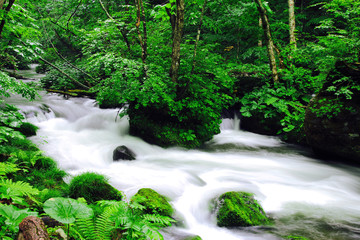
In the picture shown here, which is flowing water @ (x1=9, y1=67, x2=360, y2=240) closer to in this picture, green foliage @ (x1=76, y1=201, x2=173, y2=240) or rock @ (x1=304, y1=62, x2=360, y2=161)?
rock @ (x1=304, y1=62, x2=360, y2=161)

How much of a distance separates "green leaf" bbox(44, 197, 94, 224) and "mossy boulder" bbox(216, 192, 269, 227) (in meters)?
2.57

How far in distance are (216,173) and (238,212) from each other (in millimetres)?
2382

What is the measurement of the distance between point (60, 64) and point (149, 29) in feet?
31.6

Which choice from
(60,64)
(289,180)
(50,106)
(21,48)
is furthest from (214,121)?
(60,64)

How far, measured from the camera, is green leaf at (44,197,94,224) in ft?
5.41

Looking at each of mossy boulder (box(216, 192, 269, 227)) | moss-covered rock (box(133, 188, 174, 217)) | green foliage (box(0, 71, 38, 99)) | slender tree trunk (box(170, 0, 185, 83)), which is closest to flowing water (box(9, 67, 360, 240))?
mossy boulder (box(216, 192, 269, 227))

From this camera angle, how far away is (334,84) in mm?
6488

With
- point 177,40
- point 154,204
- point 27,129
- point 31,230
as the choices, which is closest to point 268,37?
point 177,40

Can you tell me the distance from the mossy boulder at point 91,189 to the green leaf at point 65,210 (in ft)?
6.47

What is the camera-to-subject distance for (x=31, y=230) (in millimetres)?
1783

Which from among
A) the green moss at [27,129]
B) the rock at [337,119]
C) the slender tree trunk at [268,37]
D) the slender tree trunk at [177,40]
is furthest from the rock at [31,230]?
the slender tree trunk at [268,37]

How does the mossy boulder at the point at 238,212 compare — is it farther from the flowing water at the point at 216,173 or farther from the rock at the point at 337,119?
the rock at the point at 337,119

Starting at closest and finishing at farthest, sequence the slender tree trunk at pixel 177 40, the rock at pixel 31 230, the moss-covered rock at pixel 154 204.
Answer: the rock at pixel 31 230
the moss-covered rock at pixel 154 204
the slender tree trunk at pixel 177 40

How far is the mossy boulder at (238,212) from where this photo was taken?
3.67 metres
